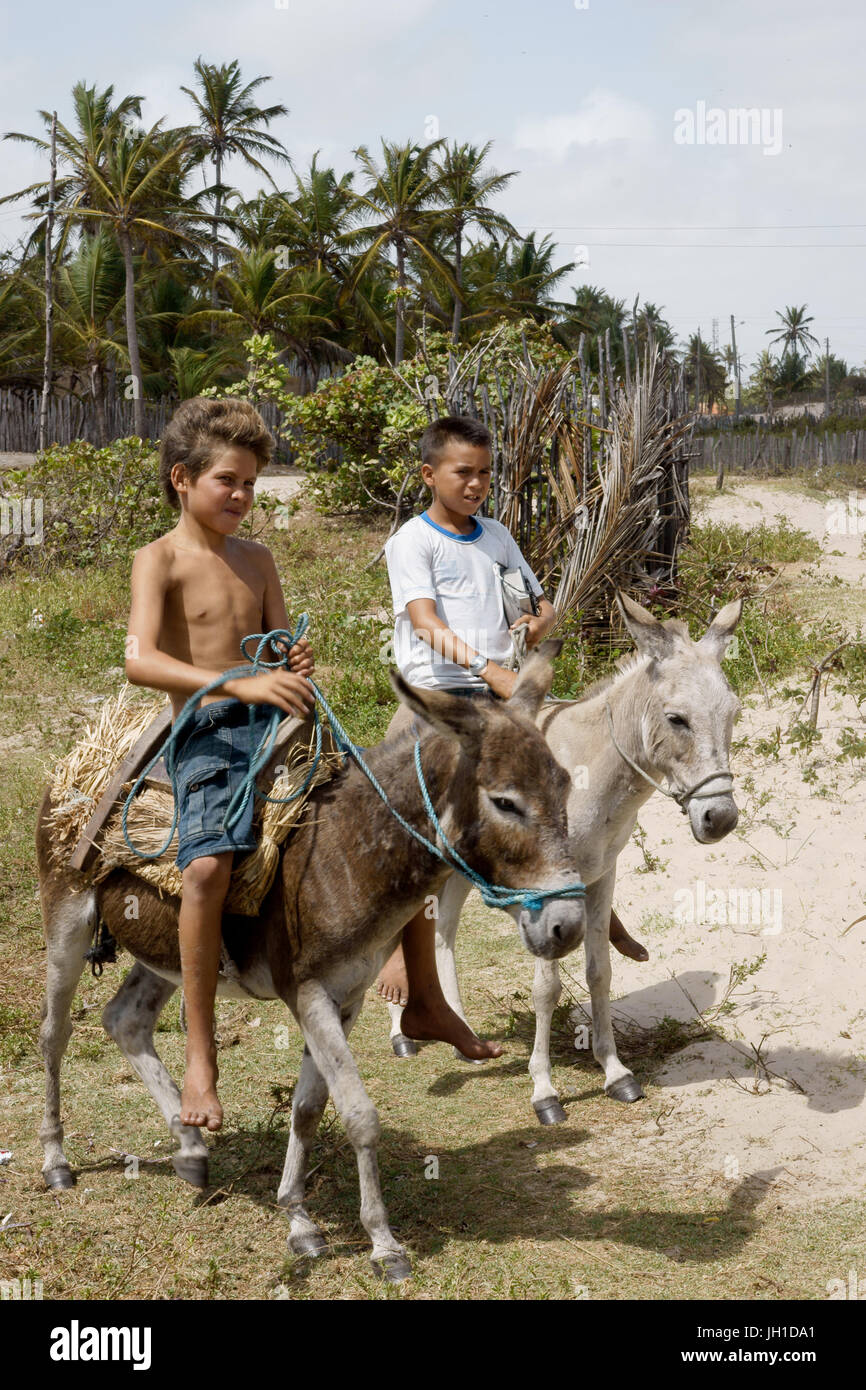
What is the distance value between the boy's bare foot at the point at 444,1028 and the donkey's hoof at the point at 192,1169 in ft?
2.83

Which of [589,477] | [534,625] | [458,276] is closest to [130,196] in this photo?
[458,276]

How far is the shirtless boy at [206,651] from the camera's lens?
3.52 meters

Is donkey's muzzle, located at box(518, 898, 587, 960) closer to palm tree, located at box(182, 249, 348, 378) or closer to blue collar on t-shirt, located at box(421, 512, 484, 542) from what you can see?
blue collar on t-shirt, located at box(421, 512, 484, 542)

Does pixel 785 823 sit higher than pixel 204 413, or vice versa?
pixel 204 413

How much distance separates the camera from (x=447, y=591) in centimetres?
468

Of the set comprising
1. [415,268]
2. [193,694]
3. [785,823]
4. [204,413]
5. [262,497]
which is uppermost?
[415,268]

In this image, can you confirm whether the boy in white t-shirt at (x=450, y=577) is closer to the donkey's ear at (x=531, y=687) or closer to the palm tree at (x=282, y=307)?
the donkey's ear at (x=531, y=687)

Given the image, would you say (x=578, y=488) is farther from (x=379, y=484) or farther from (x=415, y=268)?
(x=415, y=268)

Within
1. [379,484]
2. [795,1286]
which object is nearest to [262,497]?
[379,484]

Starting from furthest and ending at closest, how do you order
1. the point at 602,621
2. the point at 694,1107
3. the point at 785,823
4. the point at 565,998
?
the point at 602,621 → the point at 785,823 → the point at 565,998 → the point at 694,1107

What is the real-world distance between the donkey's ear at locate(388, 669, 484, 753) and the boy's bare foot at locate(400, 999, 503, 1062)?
1.26 meters

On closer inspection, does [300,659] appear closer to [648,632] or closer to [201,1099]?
[201,1099]

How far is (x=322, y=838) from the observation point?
12.1 feet

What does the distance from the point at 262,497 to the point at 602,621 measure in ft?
26.0
